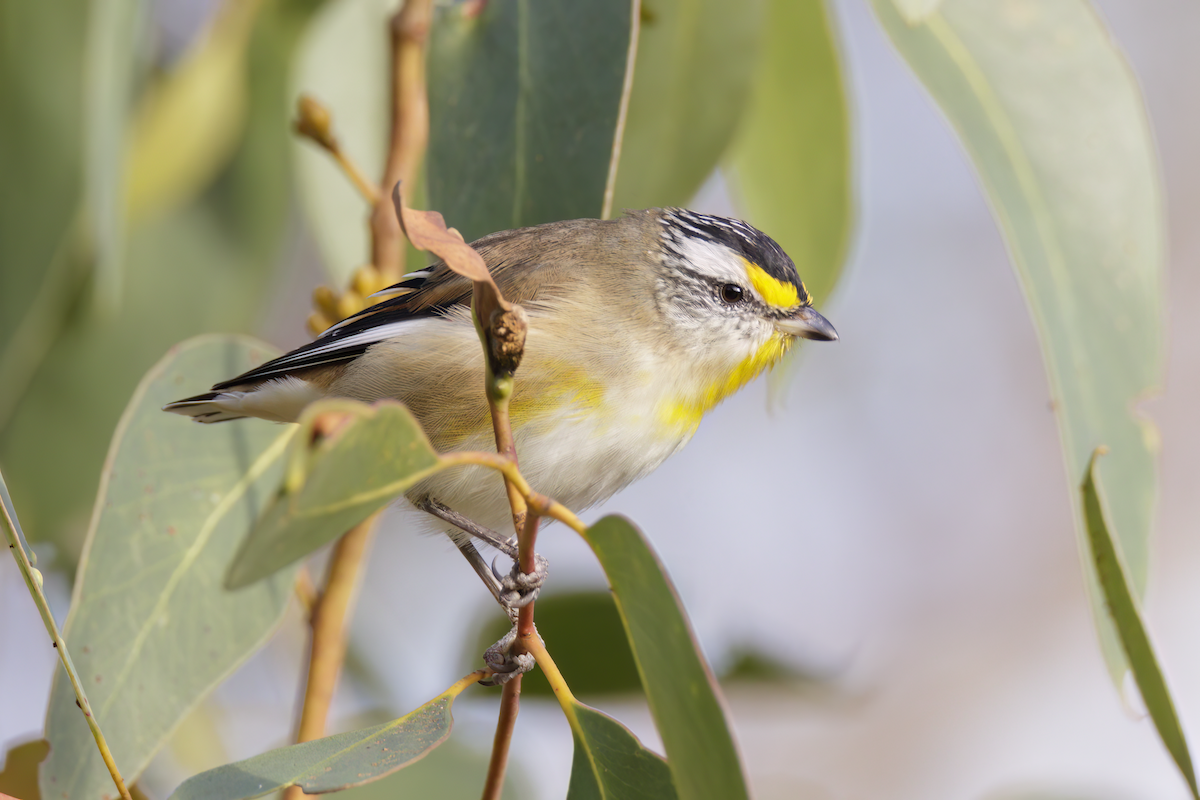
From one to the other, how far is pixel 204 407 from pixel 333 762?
862mm

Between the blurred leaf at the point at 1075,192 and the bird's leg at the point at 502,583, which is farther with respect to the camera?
the blurred leaf at the point at 1075,192

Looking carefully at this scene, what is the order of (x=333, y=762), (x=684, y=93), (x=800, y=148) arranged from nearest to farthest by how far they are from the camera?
(x=333, y=762), (x=684, y=93), (x=800, y=148)

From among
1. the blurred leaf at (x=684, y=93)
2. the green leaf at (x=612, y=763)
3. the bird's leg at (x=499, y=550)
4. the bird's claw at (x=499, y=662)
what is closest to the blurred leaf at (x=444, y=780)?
the bird's leg at (x=499, y=550)

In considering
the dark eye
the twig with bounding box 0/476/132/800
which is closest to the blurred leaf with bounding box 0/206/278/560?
the dark eye

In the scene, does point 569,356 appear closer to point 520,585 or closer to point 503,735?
point 520,585

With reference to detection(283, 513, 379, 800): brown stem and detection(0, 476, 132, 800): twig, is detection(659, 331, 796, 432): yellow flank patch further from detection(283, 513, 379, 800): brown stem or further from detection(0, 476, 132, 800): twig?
detection(0, 476, 132, 800): twig

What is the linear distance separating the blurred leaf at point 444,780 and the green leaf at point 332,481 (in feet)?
4.55

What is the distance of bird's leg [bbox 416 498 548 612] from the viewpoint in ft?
4.74

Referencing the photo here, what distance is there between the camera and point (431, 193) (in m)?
1.73

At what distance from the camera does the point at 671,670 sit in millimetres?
1050

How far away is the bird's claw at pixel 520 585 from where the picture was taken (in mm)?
1268

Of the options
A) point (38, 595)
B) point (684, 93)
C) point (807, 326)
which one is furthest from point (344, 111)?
point (38, 595)

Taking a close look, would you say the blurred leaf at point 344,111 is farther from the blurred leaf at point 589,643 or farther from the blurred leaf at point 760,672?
the blurred leaf at point 760,672

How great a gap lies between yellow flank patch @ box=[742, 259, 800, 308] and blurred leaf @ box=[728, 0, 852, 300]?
286 millimetres
